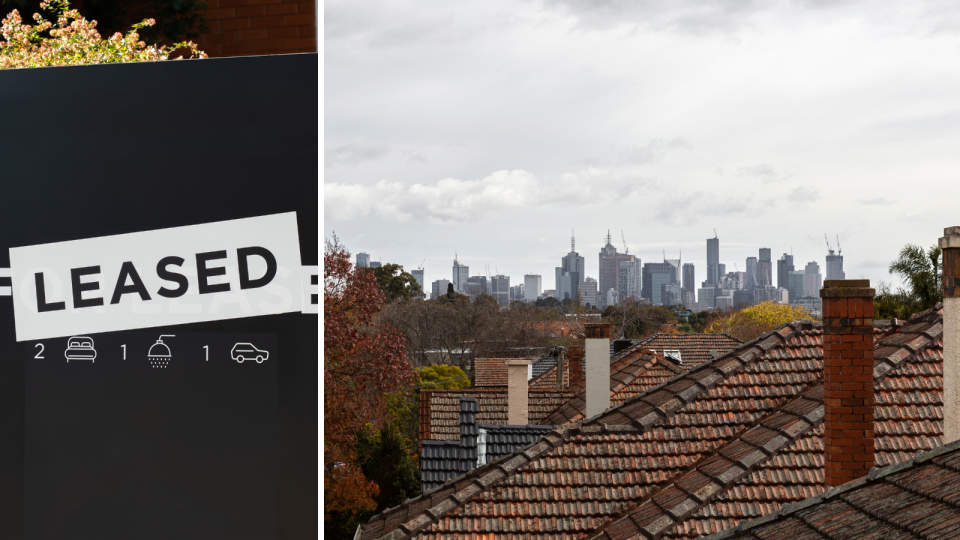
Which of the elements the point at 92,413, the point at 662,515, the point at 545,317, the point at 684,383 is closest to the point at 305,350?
the point at 92,413

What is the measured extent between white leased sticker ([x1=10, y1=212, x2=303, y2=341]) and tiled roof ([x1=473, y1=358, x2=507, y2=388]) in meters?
24.8

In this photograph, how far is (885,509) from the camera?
141 inches

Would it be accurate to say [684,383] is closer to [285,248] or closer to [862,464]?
[862,464]

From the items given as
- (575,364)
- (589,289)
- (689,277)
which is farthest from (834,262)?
(575,364)

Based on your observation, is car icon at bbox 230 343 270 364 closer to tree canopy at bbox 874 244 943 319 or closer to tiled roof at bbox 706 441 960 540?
tiled roof at bbox 706 441 960 540

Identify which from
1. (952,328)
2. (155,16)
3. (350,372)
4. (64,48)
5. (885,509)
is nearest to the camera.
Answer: (885,509)

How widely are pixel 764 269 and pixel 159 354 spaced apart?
117501 millimetres

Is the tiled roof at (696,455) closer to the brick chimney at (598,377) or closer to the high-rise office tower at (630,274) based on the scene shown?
the brick chimney at (598,377)

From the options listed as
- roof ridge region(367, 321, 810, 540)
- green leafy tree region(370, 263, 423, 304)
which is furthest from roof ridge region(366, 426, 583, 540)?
green leafy tree region(370, 263, 423, 304)

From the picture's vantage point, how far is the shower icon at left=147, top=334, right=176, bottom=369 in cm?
311

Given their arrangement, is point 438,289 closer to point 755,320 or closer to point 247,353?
point 755,320

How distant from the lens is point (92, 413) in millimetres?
3186

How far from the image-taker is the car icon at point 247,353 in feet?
9.92

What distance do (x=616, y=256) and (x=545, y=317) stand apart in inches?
2091
